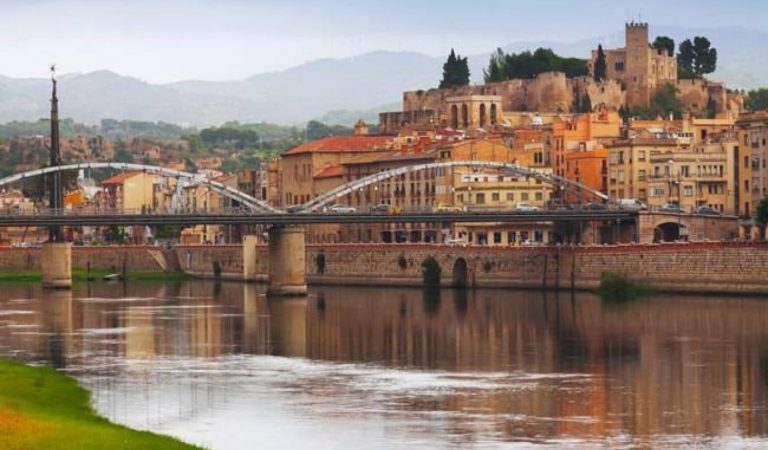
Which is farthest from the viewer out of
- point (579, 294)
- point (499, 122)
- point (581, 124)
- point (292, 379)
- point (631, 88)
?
point (631, 88)

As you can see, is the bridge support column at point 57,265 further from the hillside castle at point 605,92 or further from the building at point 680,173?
the hillside castle at point 605,92

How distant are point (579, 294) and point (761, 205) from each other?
13.9 meters

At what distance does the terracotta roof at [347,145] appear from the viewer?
155 m

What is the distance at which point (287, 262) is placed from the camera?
109 metres

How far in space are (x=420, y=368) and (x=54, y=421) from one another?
60.7 ft

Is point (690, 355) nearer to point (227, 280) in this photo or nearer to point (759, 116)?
point (759, 116)

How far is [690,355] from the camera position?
6675cm

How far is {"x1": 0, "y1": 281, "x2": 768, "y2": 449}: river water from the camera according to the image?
163 ft

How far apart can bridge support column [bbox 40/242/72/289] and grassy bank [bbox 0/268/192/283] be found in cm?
1409

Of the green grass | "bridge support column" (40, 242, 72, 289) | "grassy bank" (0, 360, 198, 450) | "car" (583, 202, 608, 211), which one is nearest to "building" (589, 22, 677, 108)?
"car" (583, 202, 608, 211)

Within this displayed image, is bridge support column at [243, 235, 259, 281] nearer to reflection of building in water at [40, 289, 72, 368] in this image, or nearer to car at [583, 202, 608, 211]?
reflection of building in water at [40, 289, 72, 368]

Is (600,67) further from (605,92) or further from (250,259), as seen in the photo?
(250,259)

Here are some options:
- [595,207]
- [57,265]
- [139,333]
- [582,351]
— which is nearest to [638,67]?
[595,207]

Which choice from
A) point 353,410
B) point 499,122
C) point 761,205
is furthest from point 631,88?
point 353,410
